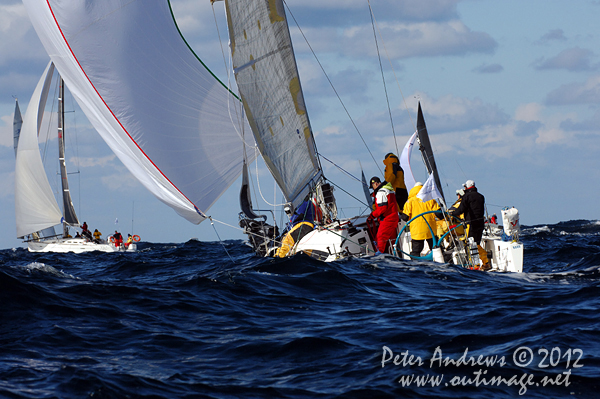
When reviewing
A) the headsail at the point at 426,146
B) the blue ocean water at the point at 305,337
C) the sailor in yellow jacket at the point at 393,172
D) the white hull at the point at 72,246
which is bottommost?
the white hull at the point at 72,246

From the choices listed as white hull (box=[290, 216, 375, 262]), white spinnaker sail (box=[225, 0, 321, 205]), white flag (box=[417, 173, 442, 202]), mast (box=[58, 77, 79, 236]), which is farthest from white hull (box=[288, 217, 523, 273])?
mast (box=[58, 77, 79, 236])

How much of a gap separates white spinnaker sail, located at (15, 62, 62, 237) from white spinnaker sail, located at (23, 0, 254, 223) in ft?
74.8

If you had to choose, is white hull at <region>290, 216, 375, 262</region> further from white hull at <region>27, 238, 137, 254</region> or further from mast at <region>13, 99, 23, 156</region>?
mast at <region>13, 99, 23, 156</region>

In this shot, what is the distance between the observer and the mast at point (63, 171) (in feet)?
104

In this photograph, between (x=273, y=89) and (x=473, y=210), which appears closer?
(x=473, y=210)

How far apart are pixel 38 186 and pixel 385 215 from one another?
26.8 meters

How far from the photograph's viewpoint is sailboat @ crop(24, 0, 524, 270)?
9.13m

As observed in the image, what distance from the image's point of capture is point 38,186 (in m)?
32.6

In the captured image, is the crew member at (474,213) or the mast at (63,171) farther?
the mast at (63,171)

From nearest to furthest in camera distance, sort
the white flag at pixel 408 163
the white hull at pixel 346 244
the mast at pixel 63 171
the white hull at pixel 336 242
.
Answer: the white hull at pixel 346 244, the white hull at pixel 336 242, the white flag at pixel 408 163, the mast at pixel 63 171

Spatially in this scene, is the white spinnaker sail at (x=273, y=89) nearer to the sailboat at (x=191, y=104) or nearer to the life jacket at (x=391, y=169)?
the sailboat at (x=191, y=104)

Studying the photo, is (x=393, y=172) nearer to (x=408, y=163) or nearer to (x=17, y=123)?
(x=408, y=163)

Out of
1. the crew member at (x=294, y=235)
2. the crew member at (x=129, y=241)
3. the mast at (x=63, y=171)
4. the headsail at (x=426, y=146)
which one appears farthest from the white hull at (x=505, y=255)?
the mast at (x=63, y=171)

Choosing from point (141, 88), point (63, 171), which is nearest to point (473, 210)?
point (141, 88)
